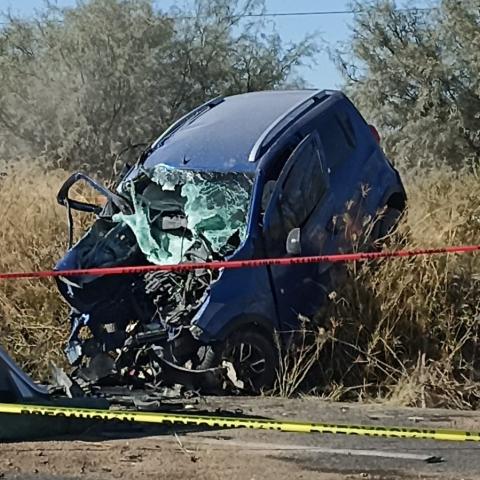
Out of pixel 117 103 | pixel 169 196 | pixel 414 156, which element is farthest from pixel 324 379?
pixel 117 103

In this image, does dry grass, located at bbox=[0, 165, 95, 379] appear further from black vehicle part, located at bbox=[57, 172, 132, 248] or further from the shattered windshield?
the shattered windshield

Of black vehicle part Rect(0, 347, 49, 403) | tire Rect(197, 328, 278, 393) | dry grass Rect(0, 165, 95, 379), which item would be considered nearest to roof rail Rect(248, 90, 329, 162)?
tire Rect(197, 328, 278, 393)

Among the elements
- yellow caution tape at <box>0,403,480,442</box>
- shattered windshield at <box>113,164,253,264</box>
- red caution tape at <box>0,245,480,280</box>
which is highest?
shattered windshield at <box>113,164,253,264</box>

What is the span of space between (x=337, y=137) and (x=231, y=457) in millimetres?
4226

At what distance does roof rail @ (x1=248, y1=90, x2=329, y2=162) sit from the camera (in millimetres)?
9875

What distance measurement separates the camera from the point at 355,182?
10.5 m

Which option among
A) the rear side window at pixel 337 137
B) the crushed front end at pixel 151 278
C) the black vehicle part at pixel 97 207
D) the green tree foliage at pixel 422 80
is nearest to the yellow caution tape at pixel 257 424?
the crushed front end at pixel 151 278

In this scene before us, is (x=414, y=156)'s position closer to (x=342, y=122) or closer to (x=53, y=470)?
(x=342, y=122)

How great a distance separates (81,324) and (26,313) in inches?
70.7

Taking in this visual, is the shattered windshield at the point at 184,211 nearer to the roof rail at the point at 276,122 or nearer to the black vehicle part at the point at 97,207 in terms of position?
the black vehicle part at the point at 97,207

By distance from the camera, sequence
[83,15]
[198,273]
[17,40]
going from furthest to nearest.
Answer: [17,40] → [83,15] → [198,273]

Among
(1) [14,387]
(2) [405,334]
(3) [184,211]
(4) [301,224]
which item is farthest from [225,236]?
(1) [14,387]

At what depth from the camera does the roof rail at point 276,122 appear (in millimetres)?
9875

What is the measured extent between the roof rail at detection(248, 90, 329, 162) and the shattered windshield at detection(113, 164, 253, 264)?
0.19 meters
